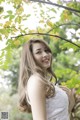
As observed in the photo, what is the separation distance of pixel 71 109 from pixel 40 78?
0.29 metres

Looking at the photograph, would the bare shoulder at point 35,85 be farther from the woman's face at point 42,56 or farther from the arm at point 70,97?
the arm at point 70,97

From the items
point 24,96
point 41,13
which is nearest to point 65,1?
point 41,13

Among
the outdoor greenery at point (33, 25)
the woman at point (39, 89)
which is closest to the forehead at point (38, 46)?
the woman at point (39, 89)

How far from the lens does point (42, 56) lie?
1214mm

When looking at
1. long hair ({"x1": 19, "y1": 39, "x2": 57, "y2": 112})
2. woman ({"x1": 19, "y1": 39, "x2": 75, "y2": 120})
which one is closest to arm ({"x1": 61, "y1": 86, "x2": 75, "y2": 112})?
woman ({"x1": 19, "y1": 39, "x2": 75, "y2": 120})

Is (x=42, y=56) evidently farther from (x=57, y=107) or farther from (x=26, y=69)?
(x=57, y=107)

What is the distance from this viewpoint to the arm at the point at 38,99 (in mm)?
1113

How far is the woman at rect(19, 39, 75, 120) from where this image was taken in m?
1.12

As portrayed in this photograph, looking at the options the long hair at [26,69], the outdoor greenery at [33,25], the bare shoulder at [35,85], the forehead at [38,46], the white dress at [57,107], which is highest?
the outdoor greenery at [33,25]

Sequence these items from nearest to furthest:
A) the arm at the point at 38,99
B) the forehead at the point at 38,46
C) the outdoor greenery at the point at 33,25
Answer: the arm at the point at 38,99 → the forehead at the point at 38,46 → the outdoor greenery at the point at 33,25

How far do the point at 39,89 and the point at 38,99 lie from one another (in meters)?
0.03

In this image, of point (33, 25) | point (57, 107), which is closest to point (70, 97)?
point (57, 107)

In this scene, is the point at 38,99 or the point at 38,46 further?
the point at 38,46

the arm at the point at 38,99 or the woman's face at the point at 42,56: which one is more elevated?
the woman's face at the point at 42,56
